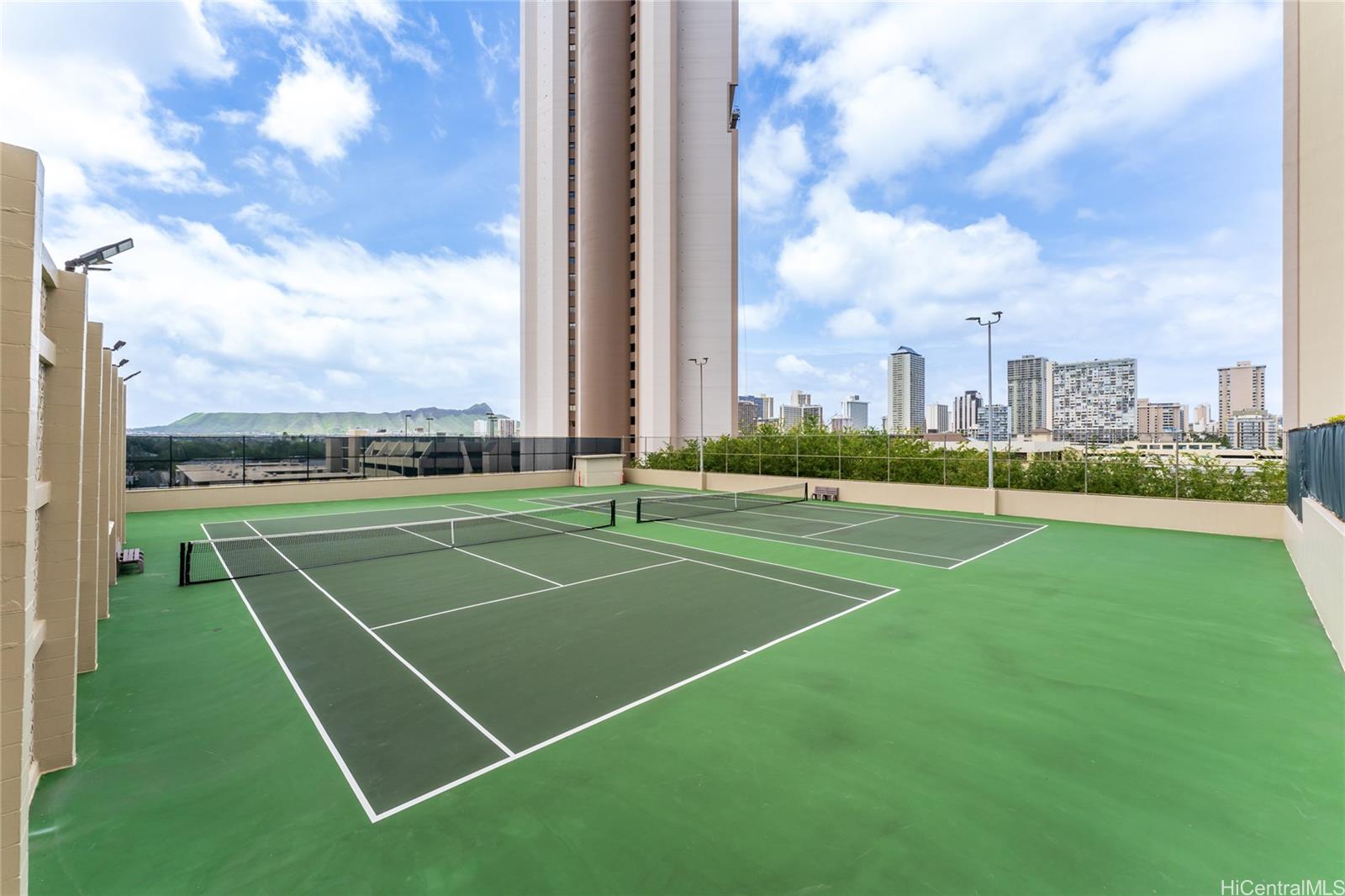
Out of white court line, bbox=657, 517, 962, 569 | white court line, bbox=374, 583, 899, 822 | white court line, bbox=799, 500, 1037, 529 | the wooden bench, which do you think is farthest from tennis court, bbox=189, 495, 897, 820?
white court line, bbox=799, 500, 1037, 529

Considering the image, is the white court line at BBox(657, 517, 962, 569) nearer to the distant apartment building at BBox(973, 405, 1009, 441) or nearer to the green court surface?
the green court surface

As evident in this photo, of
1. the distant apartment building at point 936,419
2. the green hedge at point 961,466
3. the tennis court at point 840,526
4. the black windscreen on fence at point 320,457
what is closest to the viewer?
the tennis court at point 840,526

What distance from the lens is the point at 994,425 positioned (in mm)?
18531

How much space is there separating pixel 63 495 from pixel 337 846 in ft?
11.3

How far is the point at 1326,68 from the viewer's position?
18062 mm

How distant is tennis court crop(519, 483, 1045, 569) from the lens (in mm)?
12953

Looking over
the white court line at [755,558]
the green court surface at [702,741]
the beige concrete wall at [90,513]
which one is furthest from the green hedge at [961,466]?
the beige concrete wall at [90,513]

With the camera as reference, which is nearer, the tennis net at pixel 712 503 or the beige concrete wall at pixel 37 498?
the beige concrete wall at pixel 37 498

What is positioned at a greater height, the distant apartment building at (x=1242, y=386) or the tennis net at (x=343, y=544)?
the distant apartment building at (x=1242, y=386)

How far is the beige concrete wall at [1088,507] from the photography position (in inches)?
584


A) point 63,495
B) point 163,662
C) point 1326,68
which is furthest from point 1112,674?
point 1326,68

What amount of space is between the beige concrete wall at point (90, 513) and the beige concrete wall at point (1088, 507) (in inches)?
815

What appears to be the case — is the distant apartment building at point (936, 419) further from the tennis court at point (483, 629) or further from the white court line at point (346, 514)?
the white court line at point (346, 514)

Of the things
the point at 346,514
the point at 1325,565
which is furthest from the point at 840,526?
the point at 346,514
